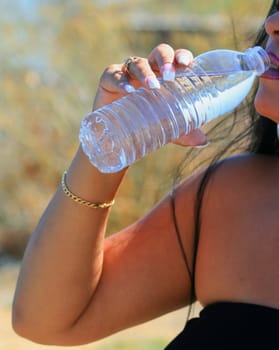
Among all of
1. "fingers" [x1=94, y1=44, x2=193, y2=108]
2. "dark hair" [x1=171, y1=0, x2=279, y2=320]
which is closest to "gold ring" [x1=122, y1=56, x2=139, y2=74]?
"fingers" [x1=94, y1=44, x2=193, y2=108]

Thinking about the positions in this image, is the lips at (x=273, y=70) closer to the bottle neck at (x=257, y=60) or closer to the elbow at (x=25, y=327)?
the bottle neck at (x=257, y=60)

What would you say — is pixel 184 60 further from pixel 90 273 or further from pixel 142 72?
pixel 90 273

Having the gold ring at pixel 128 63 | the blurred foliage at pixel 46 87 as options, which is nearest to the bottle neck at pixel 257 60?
the gold ring at pixel 128 63

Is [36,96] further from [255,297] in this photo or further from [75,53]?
[255,297]

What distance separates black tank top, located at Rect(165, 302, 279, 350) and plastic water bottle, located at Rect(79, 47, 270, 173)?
36cm

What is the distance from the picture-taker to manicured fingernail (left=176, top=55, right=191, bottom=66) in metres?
1.69

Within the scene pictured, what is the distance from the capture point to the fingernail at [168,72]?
5.51ft

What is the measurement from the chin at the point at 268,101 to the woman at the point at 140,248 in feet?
0.76

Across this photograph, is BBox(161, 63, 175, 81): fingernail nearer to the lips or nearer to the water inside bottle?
the water inside bottle

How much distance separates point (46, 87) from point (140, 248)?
419 cm

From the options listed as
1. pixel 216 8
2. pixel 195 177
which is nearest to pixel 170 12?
pixel 216 8

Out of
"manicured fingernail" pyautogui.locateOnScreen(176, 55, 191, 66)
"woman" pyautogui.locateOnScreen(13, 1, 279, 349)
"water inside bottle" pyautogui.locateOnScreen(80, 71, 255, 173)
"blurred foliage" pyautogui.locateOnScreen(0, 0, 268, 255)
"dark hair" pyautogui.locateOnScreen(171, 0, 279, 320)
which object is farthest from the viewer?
"blurred foliage" pyautogui.locateOnScreen(0, 0, 268, 255)

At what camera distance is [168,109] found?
164cm

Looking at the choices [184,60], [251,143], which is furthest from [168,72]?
[251,143]
